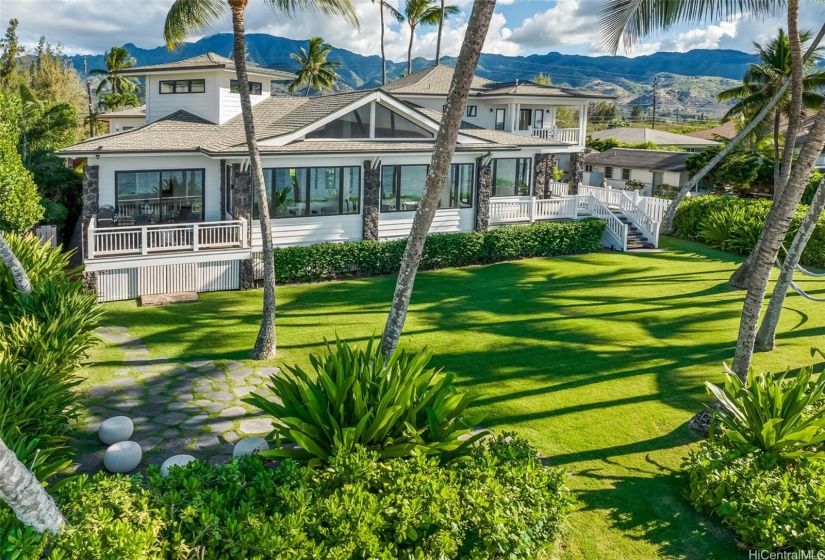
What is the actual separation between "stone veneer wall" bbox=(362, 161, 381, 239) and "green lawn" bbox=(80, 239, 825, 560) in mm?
2008

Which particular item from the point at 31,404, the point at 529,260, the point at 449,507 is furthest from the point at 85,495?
the point at 529,260

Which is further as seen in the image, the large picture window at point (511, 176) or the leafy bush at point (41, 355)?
the large picture window at point (511, 176)

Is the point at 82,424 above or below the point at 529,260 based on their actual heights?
below

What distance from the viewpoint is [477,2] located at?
8.75 metres

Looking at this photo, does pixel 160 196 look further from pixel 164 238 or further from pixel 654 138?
pixel 654 138

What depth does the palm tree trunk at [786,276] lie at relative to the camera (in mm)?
12652

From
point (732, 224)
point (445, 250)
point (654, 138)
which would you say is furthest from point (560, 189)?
point (654, 138)

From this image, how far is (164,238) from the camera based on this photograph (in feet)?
57.8

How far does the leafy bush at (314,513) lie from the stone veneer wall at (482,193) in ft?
53.4

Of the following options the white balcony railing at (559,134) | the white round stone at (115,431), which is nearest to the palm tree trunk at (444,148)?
the white round stone at (115,431)

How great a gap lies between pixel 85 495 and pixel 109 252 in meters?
12.0

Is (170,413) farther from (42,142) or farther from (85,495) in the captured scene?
(42,142)

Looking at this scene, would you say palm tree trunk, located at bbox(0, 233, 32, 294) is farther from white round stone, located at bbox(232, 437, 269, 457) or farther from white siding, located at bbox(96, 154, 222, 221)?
white siding, located at bbox(96, 154, 222, 221)

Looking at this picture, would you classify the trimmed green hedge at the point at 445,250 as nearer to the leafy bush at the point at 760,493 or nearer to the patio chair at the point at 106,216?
the patio chair at the point at 106,216
